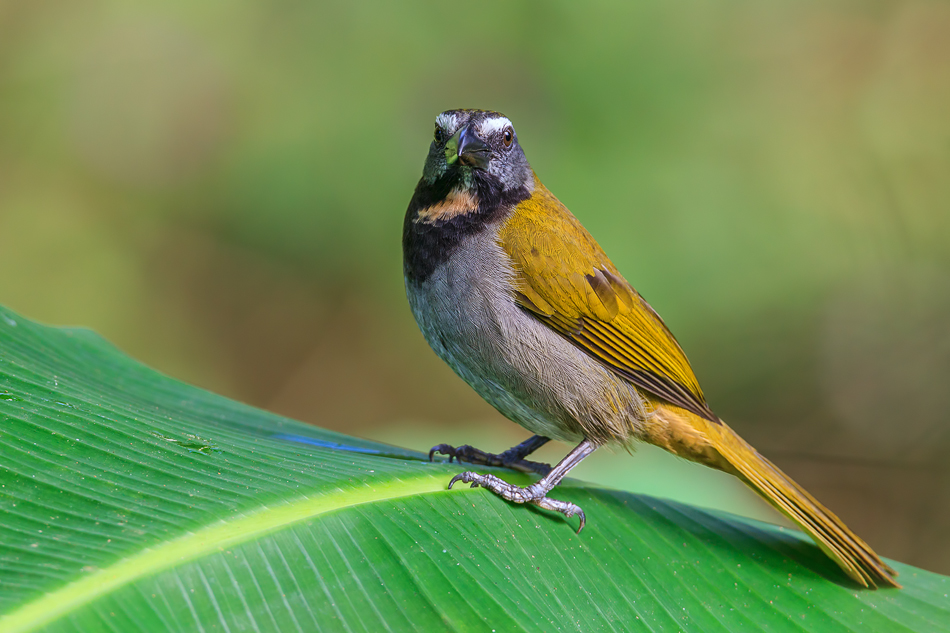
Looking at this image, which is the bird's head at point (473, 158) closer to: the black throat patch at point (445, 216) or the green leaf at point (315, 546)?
the black throat patch at point (445, 216)

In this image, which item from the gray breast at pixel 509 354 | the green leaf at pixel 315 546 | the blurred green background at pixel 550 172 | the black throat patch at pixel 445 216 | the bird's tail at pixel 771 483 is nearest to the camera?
the green leaf at pixel 315 546

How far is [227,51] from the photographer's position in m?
6.47

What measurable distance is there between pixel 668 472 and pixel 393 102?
3.89 metres

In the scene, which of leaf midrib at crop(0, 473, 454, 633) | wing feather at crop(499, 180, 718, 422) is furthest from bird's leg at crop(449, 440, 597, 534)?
wing feather at crop(499, 180, 718, 422)

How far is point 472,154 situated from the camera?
9.76 ft

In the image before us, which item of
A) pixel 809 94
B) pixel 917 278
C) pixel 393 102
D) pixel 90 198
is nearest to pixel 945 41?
pixel 809 94

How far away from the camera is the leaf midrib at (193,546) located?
1406 mm

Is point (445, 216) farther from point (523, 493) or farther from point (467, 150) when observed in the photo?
point (523, 493)

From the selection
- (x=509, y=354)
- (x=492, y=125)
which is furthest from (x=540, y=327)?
(x=492, y=125)

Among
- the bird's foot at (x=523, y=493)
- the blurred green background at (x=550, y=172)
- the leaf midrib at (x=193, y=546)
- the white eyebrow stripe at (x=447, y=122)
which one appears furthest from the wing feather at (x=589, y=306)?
the blurred green background at (x=550, y=172)

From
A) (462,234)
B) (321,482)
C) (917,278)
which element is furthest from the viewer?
(917,278)

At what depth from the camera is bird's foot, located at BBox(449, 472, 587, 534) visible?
232cm

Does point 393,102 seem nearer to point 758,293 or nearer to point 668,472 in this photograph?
point 758,293

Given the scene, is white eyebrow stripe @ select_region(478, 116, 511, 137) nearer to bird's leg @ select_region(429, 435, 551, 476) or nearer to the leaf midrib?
bird's leg @ select_region(429, 435, 551, 476)
